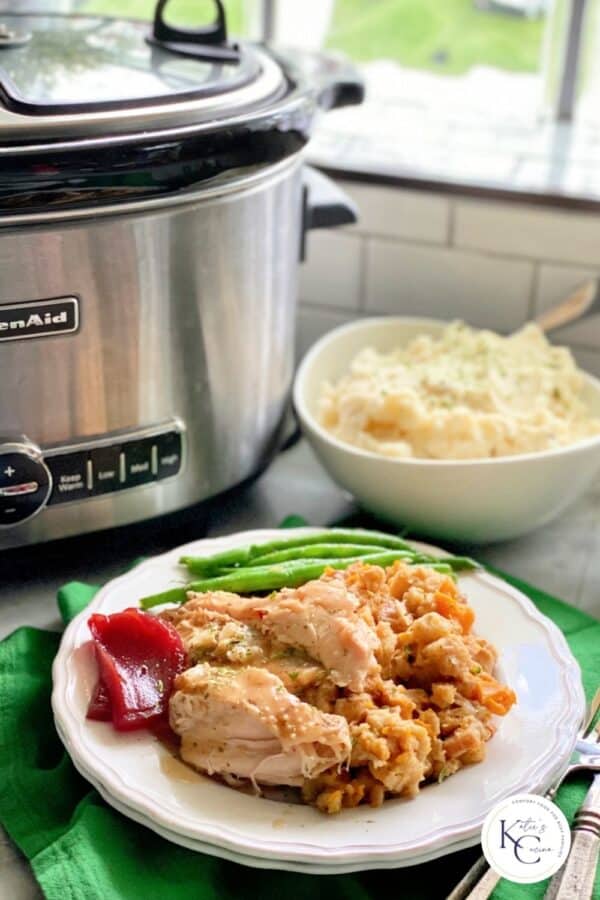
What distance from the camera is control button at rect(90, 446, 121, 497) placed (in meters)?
0.93

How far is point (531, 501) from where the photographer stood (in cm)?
104

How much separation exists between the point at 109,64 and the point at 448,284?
53 centimetres

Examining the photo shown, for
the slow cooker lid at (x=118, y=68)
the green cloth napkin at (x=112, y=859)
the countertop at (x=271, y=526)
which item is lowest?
the countertop at (x=271, y=526)

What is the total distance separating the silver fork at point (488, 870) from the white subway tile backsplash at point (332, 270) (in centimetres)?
70

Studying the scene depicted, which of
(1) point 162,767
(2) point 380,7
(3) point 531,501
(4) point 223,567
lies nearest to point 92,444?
(4) point 223,567

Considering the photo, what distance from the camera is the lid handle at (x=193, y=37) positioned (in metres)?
1.02

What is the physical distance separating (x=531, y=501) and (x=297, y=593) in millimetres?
307

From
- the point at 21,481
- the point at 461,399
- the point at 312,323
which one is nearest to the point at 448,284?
the point at 312,323

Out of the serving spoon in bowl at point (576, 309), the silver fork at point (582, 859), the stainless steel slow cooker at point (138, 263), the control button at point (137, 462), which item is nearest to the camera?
the silver fork at point (582, 859)

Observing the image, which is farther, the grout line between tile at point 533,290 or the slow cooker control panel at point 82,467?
the grout line between tile at point 533,290

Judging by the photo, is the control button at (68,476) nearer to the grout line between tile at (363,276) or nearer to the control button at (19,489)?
the control button at (19,489)

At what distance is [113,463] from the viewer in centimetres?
94

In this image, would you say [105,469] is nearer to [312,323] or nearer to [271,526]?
[271,526]

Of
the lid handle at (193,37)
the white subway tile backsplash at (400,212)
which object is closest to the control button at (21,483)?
the lid handle at (193,37)
